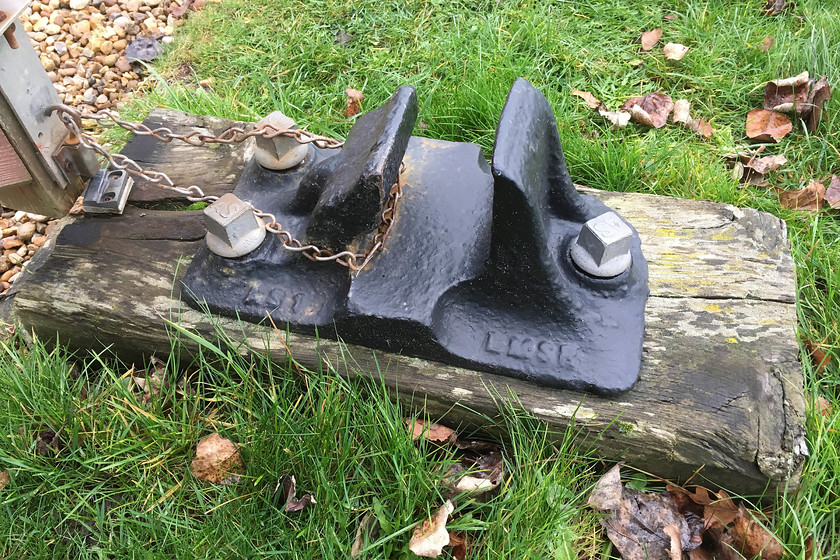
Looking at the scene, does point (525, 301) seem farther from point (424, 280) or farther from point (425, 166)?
point (425, 166)

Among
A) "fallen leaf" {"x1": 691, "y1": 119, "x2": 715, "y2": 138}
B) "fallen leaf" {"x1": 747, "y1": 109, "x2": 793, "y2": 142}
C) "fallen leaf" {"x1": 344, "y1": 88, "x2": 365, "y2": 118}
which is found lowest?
"fallen leaf" {"x1": 747, "y1": 109, "x2": 793, "y2": 142}

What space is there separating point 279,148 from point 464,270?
2.54ft

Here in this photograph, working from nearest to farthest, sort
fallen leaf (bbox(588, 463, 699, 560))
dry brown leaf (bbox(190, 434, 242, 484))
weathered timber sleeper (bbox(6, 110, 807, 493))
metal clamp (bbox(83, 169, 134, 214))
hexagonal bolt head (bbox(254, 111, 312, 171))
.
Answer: weathered timber sleeper (bbox(6, 110, 807, 493)), fallen leaf (bbox(588, 463, 699, 560)), dry brown leaf (bbox(190, 434, 242, 484)), hexagonal bolt head (bbox(254, 111, 312, 171)), metal clamp (bbox(83, 169, 134, 214))

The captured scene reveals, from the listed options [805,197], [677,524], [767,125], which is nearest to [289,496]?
[677,524]

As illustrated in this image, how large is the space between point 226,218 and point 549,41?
2.12m

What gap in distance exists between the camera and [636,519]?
195 centimetres

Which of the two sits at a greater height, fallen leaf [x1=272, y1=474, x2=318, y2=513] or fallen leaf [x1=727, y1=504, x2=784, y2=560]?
fallen leaf [x1=272, y1=474, x2=318, y2=513]

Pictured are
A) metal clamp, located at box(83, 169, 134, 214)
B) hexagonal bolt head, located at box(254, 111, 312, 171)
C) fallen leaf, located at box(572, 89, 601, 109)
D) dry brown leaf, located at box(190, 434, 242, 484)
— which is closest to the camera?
dry brown leaf, located at box(190, 434, 242, 484)

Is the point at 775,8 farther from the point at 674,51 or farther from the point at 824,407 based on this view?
the point at 824,407

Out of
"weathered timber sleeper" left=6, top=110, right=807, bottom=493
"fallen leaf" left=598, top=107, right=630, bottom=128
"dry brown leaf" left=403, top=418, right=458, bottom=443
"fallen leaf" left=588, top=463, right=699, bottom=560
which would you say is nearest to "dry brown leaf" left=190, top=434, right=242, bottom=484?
"weathered timber sleeper" left=6, top=110, right=807, bottom=493

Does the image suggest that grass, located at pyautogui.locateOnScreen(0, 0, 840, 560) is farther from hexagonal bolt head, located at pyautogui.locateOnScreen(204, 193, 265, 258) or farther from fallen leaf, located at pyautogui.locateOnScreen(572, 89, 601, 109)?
hexagonal bolt head, located at pyautogui.locateOnScreen(204, 193, 265, 258)

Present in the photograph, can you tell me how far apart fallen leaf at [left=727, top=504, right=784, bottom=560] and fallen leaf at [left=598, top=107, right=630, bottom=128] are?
187 cm

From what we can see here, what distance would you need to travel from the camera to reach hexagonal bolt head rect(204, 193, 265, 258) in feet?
6.45

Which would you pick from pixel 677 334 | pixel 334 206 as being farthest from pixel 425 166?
pixel 677 334
